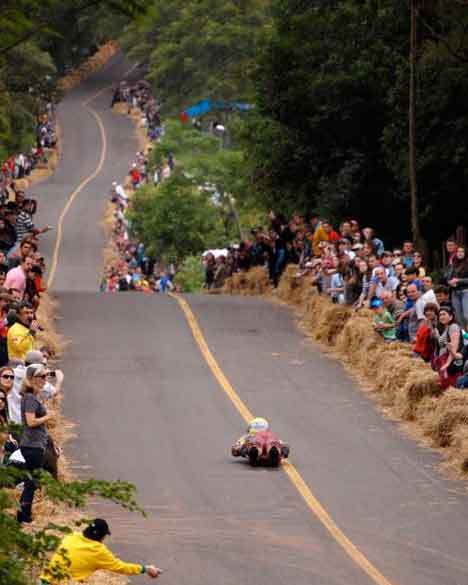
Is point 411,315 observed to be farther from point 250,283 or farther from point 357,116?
point 250,283

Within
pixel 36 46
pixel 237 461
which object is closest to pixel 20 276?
pixel 237 461

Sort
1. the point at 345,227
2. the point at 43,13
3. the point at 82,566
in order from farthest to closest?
the point at 345,227 → the point at 82,566 → the point at 43,13

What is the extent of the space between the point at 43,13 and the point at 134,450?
1279cm

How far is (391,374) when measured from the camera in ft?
81.7

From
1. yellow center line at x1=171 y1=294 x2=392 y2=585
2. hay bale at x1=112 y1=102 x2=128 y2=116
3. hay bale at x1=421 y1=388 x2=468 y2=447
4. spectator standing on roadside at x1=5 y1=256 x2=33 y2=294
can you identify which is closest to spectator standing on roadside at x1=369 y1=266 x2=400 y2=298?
yellow center line at x1=171 y1=294 x2=392 y2=585

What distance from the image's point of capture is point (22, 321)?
21312mm

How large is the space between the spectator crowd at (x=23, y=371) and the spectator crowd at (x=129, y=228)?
17619mm

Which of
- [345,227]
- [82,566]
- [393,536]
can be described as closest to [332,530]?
[393,536]

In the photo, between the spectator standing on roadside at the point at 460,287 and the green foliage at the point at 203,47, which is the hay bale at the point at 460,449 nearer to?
the spectator standing on roadside at the point at 460,287

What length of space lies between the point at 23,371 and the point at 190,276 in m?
43.0

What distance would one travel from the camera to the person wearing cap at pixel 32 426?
16453 mm

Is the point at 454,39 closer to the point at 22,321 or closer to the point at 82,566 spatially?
the point at 22,321

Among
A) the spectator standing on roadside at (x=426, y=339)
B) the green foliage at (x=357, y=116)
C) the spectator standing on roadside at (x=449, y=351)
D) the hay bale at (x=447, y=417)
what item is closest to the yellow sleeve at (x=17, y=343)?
the hay bale at (x=447, y=417)

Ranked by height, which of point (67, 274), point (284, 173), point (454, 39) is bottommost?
point (67, 274)
